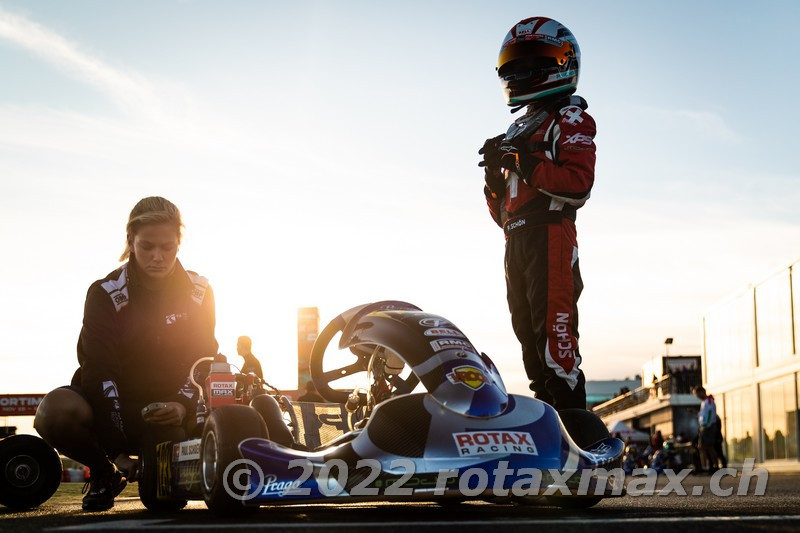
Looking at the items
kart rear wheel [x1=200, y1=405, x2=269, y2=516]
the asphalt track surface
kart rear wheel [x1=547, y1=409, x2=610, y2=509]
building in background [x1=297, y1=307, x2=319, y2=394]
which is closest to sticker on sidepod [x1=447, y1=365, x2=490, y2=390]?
the asphalt track surface

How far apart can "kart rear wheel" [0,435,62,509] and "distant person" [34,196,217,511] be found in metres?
0.46

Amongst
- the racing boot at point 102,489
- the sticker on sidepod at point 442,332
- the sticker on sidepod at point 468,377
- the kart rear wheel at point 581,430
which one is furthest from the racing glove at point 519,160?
the racing boot at point 102,489

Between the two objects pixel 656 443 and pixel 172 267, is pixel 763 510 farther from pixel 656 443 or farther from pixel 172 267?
pixel 656 443

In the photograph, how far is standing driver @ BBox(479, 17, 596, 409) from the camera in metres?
5.48

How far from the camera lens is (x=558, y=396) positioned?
212 inches

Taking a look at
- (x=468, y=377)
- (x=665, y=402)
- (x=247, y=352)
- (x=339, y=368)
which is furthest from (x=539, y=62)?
(x=665, y=402)

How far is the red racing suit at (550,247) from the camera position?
17.9ft

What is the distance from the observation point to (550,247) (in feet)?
18.3

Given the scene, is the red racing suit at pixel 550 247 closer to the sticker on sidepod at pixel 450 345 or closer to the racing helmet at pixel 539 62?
the racing helmet at pixel 539 62

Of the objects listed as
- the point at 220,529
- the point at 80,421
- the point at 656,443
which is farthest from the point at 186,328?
the point at 656,443

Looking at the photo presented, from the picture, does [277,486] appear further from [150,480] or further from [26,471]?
[26,471]

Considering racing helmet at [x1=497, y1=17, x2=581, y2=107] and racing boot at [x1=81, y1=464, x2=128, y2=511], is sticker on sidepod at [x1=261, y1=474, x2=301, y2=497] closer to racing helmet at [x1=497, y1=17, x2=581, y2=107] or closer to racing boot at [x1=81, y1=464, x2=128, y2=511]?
racing boot at [x1=81, y1=464, x2=128, y2=511]

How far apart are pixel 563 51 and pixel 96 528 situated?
3.82 metres

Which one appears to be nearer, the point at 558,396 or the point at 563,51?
the point at 558,396
